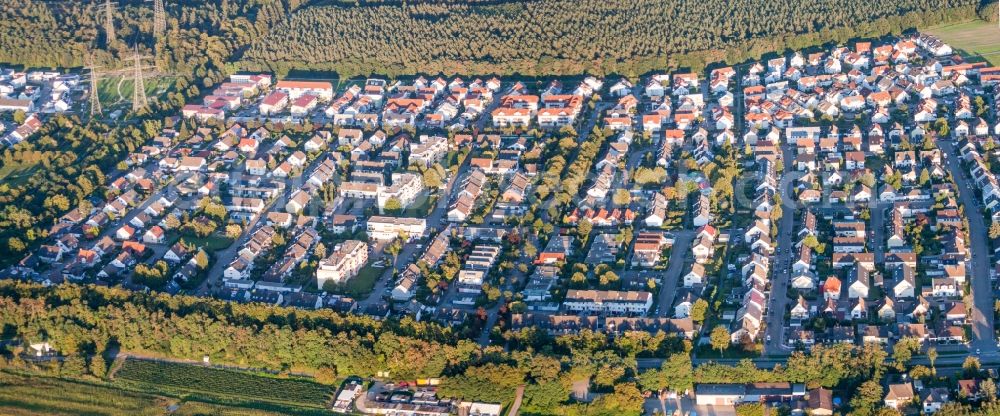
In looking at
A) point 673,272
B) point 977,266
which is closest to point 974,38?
point 977,266

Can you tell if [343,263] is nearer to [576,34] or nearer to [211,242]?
[211,242]

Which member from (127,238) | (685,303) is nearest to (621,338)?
(685,303)

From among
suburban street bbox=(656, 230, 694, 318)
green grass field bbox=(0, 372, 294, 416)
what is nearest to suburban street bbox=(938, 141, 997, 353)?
suburban street bbox=(656, 230, 694, 318)

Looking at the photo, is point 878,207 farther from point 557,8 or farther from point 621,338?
point 557,8

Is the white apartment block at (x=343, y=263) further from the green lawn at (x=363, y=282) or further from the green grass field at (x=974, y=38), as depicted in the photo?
the green grass field at (x=974, y=38)

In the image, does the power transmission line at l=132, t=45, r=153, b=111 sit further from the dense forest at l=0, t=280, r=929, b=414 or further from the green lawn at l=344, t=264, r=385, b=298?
the green lawn at l=344, t=264, r=385, b=298

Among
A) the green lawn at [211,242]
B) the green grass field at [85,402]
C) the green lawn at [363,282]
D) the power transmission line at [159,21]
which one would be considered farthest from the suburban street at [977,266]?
the power transmission line at [159,21]

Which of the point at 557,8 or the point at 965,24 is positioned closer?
the point at 965,24
